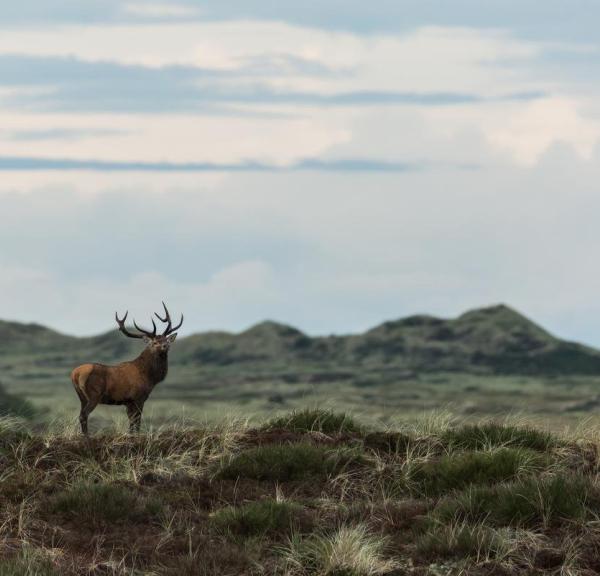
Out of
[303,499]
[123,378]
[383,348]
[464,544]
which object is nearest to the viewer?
[464,544]

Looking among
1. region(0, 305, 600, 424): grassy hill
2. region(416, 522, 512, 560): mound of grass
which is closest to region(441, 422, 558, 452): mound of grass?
region(416, 522, 512, 560): mound of grass

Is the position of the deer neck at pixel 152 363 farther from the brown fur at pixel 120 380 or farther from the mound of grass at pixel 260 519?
the mound of grass at pixel 260 519

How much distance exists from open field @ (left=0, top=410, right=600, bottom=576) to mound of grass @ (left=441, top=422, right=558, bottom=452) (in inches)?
1.2

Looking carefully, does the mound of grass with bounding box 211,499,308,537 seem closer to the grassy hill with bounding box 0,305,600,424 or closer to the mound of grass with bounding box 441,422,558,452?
the mound of grass with bounding box 441,422,558,452

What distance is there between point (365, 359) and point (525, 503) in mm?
67734

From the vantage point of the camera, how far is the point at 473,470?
16.0 m

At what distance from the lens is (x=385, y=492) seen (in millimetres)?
15859

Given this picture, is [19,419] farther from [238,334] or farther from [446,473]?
[238,334]

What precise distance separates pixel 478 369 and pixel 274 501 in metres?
64.5

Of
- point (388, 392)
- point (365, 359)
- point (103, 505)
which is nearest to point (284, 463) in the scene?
point (103, 505)

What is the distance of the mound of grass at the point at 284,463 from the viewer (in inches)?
639

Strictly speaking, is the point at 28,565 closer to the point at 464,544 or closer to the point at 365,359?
the point at 464,544

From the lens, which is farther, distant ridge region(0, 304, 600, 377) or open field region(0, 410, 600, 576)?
distant ridge region(0, 304, 600, 377)

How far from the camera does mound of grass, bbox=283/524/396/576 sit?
40.7ft
